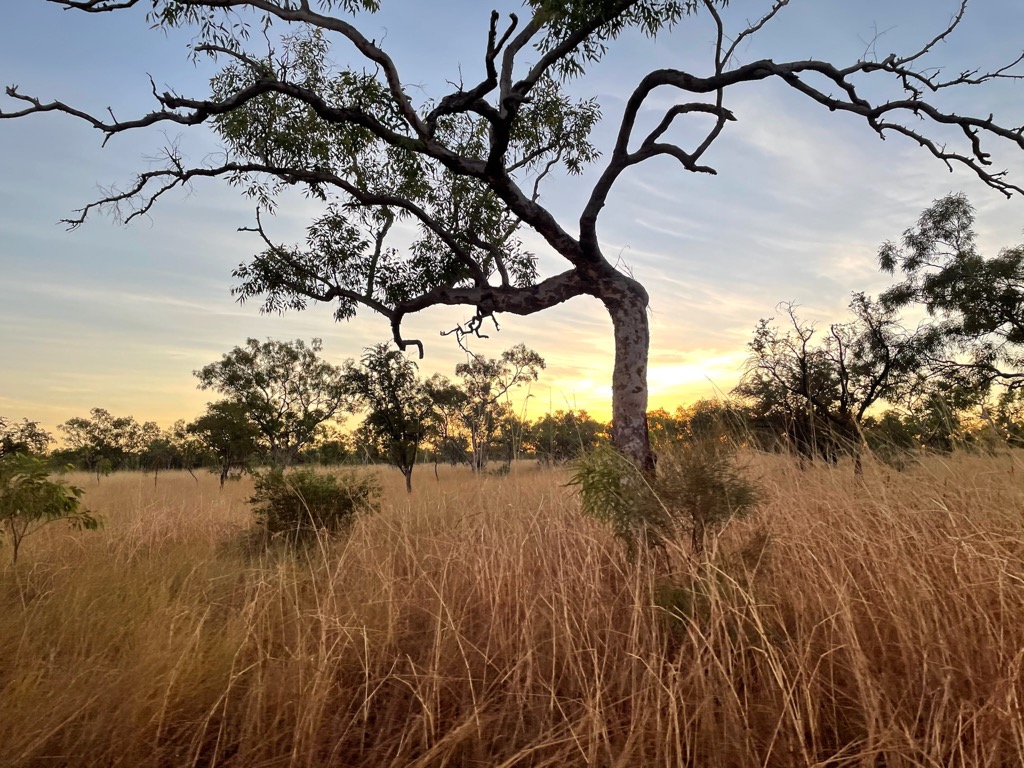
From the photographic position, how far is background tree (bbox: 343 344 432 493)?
18.4 meters

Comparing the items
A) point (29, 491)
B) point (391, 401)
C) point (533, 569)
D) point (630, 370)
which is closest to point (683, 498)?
point (533, 569)

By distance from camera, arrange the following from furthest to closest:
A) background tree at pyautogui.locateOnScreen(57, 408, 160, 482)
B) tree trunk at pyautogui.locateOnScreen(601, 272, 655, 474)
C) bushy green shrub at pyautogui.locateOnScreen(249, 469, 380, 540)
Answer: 1. background tree at pyautogui.locateOnScreen(57, 408, 160, 482)
2. bushy green shrub at pyautogui.locateOnScreen(249, 469, 380, 540)
3. tree trunk at pyautogui.locateOnScreen(601, 272, 655, 474)

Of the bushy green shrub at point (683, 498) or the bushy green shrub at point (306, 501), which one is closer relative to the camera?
the bushy green shrub at point (683, 498)

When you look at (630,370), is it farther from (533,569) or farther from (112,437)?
(112,437)

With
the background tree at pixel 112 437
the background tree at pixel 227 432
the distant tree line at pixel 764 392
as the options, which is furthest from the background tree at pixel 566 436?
the background tree at pixel 112 437

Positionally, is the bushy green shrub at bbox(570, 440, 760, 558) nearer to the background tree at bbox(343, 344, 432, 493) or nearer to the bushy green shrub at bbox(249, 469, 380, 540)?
the bushy green shrub at bbox(249, 469, 380, 540)

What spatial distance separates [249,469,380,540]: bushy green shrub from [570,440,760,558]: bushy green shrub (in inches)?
198

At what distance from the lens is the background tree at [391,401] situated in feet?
60.4

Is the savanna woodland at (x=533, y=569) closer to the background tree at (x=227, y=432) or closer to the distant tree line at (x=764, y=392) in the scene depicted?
the distant tree line at (x=764, y=392)

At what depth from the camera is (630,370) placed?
28.0 feet

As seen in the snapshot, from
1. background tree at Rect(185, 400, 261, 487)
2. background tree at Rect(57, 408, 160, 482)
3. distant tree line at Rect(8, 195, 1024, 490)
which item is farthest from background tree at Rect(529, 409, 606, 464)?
background tree at Rect(57, 408, 160, 482)

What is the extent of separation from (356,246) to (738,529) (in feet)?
30.7

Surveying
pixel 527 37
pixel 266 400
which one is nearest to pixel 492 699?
pixel 527 37

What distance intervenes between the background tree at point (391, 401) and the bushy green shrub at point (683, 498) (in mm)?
13883
